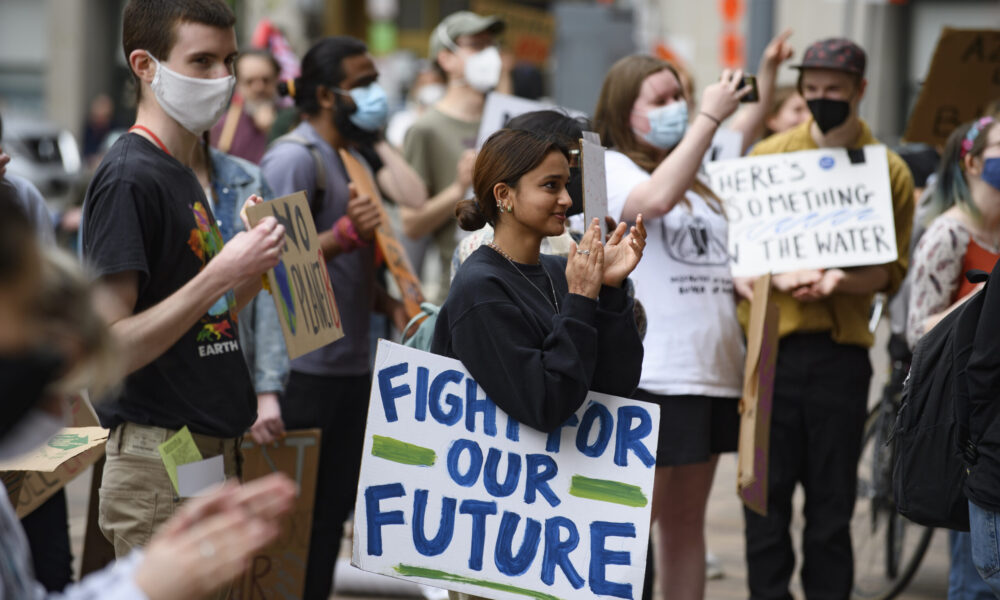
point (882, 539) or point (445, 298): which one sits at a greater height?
point (445, 298)

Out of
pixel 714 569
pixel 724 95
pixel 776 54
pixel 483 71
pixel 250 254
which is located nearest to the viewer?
pixel 250 254

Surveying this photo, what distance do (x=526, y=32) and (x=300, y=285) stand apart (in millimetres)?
9736

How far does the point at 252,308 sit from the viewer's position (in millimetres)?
4012

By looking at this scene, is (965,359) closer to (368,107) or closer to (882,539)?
(368,107)

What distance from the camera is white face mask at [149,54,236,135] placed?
126 inches

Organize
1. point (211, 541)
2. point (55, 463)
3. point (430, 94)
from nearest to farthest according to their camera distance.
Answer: point (211, 541)
point (55, 463)
point (430, 94)

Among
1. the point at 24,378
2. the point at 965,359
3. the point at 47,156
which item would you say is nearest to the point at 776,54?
the point at 965,359

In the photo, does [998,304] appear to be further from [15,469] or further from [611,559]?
[15,469]

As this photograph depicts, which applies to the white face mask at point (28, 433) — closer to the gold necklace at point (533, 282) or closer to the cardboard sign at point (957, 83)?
the gold necklace at point (533, 282)

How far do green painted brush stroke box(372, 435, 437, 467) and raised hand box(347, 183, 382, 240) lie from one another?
1350mm

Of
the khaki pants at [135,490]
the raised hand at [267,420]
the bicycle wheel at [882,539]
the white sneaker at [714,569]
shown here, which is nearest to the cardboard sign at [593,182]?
the khaki pants at [135,490]

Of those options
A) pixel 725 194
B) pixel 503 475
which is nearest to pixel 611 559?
pixel 503 475

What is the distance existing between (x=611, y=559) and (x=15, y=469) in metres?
1.54

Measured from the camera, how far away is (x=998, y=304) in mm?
2904
